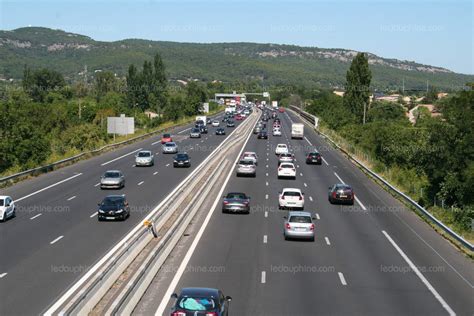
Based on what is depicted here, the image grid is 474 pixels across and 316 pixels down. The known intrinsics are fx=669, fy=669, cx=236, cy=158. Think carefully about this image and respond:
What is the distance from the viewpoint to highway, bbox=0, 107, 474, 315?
19734 millimetres

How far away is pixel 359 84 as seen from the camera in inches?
4405

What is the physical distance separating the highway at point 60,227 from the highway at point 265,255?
55mm

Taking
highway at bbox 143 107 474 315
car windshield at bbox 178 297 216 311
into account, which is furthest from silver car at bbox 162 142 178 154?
car windshield at bbox 178 297 216 311

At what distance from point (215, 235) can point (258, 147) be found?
53.5 meters

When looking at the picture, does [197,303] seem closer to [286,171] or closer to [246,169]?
[286,171]

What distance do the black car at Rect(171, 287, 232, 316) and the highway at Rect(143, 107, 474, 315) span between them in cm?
274

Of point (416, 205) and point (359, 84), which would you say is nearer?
point (416, 205)

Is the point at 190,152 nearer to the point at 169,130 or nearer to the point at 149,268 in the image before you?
the point at 169,130

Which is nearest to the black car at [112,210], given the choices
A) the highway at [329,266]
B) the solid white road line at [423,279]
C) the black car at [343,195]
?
the highway at [329,266]

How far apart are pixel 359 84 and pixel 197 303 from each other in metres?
100

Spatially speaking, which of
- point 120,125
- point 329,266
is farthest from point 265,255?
point 120,125

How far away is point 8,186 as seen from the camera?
45.8 metres

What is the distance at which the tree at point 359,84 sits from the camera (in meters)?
112

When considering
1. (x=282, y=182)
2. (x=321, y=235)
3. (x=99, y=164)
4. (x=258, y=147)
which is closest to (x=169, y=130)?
(x=258, y=147)
